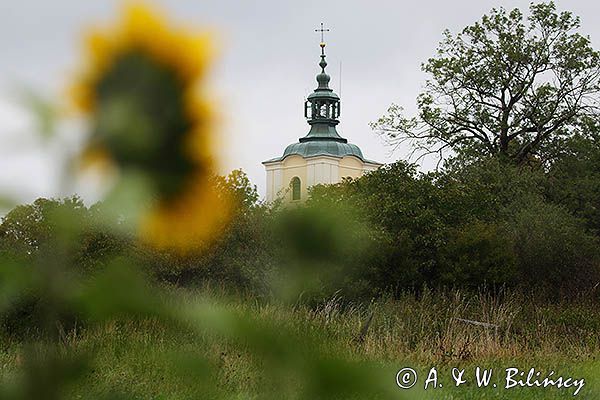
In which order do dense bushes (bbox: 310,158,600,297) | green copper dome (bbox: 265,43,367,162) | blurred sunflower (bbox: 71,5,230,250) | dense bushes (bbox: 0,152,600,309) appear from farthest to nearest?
green copper dome (bbox: 265,43,367,162) → dense bushes (bbox: 310,158,600,297) → dense bushes (bbox: 0,152,600,309) → blurred sunflower (bbox: 71,5,230,250)

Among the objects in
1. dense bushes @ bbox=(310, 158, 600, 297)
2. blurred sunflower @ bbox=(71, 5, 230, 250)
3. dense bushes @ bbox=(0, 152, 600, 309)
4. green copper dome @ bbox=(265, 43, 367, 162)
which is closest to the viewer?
blurred sunflower @ bbox=(71, 5, 230, 250)

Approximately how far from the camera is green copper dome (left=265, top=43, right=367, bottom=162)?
38.1 metres

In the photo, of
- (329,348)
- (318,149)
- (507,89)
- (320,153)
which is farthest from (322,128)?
(329,348)

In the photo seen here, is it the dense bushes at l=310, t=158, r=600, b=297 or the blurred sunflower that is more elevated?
the dense bushes at l=310, t=158, r=600, b=297

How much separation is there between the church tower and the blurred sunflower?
35.5 meters

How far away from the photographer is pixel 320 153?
1561 inches

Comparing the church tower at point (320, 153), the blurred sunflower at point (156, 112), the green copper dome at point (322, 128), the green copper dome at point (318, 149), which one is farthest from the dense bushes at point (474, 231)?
the green copper dome at point (318, 149)

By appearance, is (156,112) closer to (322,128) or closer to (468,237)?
(468,237)

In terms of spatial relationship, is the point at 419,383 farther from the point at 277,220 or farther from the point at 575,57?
the point at 575,57

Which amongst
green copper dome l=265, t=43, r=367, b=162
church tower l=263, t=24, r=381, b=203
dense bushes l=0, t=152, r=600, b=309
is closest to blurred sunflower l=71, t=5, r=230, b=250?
dense bushes l=0, t=152, r=600, b=309

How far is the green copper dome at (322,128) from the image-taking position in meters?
38.1

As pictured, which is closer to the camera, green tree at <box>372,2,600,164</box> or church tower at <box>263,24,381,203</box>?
green tree at <box>372,2,600,164</box>

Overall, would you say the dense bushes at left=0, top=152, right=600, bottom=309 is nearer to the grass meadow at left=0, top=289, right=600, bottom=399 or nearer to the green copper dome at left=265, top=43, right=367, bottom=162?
the grass meadow at left=0, top=289, right=600, bottom=399

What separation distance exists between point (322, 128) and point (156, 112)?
43760mm
